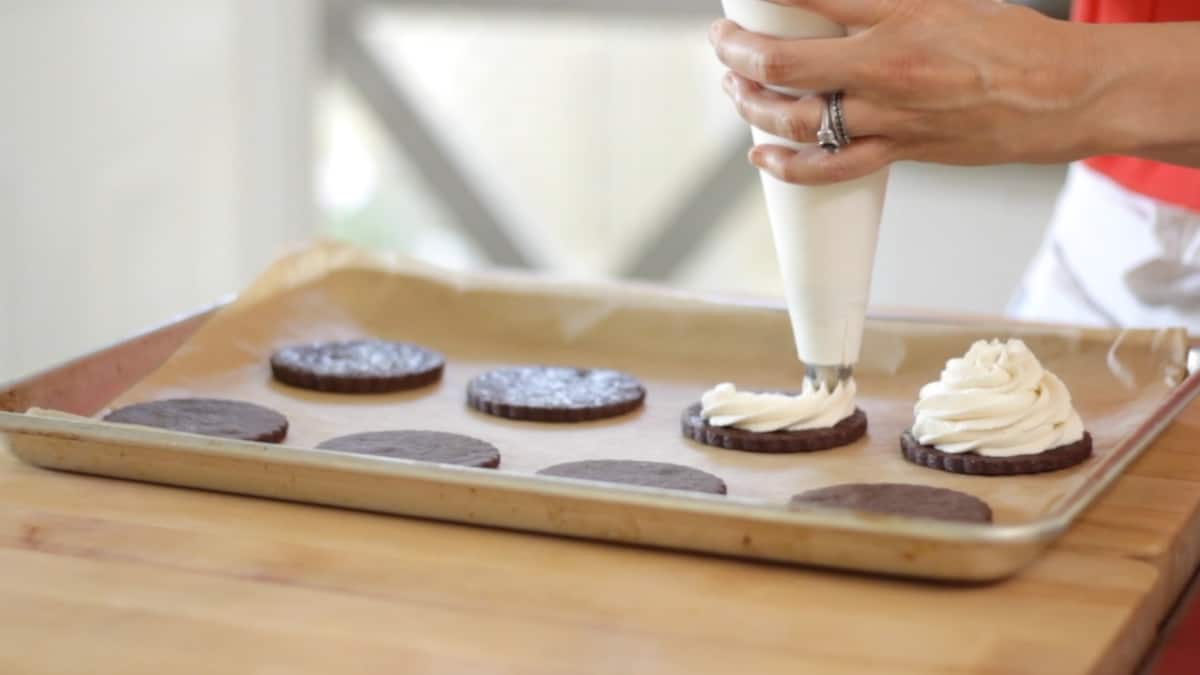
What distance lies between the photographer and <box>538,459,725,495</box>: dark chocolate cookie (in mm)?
1135

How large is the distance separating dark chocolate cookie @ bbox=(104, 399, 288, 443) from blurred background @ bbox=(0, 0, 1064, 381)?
61.7 inches

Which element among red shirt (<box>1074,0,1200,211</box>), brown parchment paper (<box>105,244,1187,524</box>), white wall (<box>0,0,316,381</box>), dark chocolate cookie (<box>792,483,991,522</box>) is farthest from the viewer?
white wall (<box>0,0,316,381</box>)

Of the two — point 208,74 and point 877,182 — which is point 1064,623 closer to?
point 877,182

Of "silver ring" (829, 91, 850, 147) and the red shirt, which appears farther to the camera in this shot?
the red shirt

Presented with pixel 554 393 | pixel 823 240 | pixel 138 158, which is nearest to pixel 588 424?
pixel 554 393

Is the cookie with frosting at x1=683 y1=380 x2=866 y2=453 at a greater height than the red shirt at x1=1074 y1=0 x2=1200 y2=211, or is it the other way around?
the red shirt at x1=1074 y1=0 x2=1200 y2=211

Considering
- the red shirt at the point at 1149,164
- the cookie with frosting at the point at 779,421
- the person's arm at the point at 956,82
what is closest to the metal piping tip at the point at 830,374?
the cookie with frosting at the point at 779,421

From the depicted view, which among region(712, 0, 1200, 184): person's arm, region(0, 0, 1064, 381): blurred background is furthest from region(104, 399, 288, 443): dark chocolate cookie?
region(0, 0, 1064, 381): blurred background

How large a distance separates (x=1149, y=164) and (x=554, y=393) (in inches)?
30.2

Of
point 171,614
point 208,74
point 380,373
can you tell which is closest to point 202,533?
point 171,614

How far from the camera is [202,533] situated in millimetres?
1022

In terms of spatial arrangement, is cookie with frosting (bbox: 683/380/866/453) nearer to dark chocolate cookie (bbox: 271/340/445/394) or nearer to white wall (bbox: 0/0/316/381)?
dark chocolate cookie (bbox: 271/340/445/394)

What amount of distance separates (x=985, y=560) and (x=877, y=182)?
390mm

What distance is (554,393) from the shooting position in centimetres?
143
